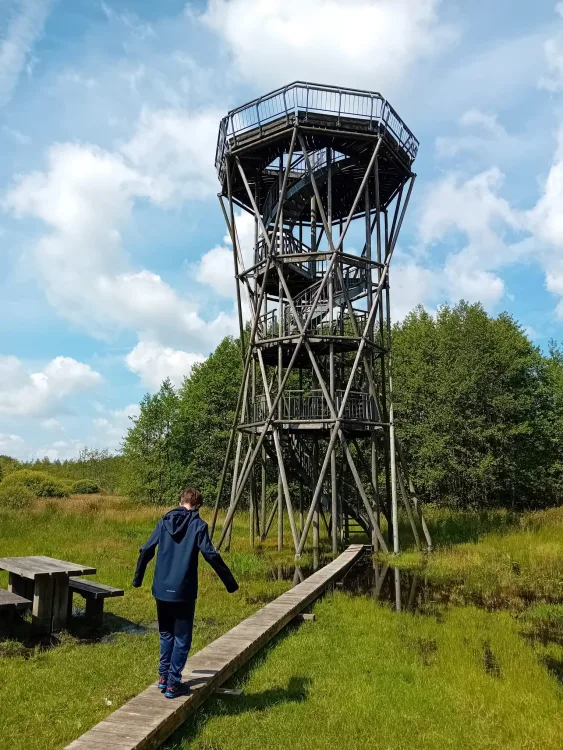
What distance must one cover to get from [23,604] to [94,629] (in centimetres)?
141

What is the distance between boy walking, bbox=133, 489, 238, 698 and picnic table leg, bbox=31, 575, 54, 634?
11.0 ft

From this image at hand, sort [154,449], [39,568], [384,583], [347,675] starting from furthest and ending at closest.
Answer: [154,449], [384,583], [39,568], [347,675]

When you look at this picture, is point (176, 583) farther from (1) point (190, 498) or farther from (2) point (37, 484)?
(2) point (37, 484)

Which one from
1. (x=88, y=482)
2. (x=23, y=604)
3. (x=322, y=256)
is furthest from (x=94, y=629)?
(x=88, y=482)

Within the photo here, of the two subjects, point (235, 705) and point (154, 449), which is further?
point (154, 449)

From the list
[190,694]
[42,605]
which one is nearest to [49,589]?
[42,605]

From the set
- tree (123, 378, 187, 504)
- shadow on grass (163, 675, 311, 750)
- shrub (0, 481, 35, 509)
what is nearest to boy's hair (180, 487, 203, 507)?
shadow on grass (163, 675, 311, 750)

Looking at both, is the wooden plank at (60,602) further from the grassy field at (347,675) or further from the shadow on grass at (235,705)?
the shadow on grass at (235,705)

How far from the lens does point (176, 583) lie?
510cm

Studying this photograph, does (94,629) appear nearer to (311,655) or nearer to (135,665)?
(135,665)

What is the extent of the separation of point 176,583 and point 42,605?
3.87 metres

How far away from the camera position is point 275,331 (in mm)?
18047

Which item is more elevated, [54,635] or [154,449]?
[154,449]

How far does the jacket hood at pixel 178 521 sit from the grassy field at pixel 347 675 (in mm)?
1637
